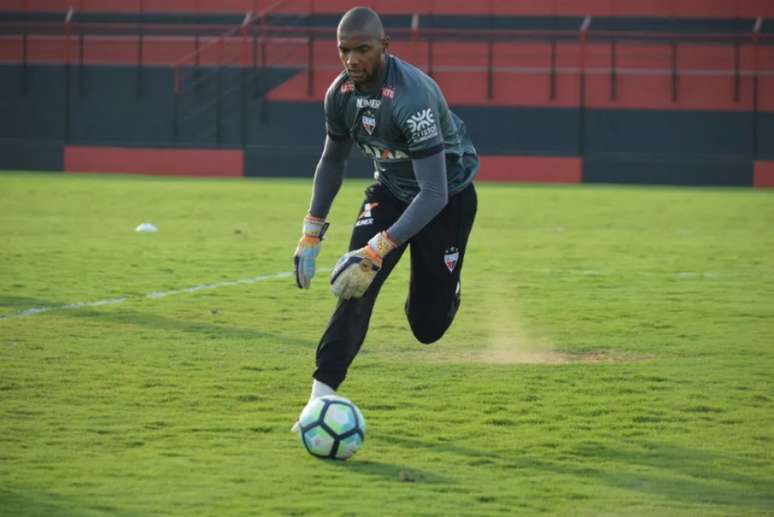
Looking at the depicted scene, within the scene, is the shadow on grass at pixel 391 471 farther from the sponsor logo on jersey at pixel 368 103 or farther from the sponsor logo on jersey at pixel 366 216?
the sponsor logo on jersey at pixel 368 103

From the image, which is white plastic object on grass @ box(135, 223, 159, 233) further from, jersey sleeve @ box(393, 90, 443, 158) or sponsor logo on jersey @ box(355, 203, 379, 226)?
jersey sleeve @ box(393, 90, 443, 158)

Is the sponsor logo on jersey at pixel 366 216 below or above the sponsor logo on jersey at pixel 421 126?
below

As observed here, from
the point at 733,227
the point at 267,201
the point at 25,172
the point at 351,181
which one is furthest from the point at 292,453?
the point at 25,172

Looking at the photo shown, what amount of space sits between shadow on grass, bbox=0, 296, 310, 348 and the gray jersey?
2674mm

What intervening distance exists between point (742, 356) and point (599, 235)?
9.99m

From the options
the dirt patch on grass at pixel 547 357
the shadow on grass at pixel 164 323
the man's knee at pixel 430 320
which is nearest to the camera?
the man's knee at pixel 430 320

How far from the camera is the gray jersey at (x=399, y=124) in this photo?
677cm

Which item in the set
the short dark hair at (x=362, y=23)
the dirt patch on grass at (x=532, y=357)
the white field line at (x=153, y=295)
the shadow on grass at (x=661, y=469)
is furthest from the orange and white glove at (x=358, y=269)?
the white field line at (x=153, y=295)

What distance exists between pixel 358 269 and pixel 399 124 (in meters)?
0.69

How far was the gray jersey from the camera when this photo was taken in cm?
677

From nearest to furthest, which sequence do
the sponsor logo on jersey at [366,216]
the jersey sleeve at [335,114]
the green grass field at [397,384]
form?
1. the green grass field at [397,384]
2. the jersey sleeve at [335,114]
3. the sponsor logo on jersey at [366,216]


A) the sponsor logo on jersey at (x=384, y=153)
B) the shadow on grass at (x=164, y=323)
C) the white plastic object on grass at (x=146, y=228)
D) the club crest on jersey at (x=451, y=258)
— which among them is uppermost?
the sponsor logo on jersey at (x=384, y=153)

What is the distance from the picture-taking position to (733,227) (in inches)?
827

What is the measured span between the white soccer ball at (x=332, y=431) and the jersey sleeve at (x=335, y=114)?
146cm
